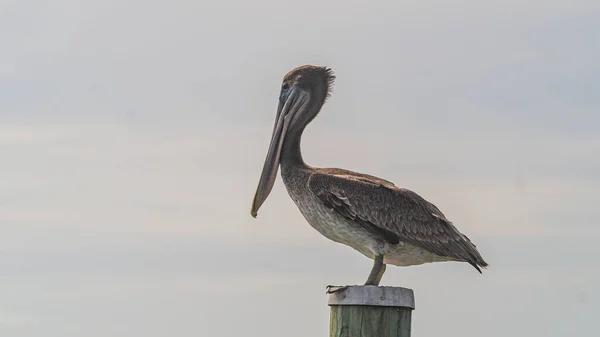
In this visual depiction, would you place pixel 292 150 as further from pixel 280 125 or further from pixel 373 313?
pixel 373 313

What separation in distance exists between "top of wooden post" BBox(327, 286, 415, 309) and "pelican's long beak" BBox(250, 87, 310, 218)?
353cm

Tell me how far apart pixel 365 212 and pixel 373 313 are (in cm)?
327

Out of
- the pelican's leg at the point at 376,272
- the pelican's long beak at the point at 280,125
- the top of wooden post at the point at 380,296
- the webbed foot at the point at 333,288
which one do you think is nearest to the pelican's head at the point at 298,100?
the pelican's long beak at the point at 280,125

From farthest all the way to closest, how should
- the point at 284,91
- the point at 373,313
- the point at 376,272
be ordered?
the point at 284,91 < the point at 376,272 < the point at 373,313

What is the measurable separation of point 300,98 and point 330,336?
4268 mm

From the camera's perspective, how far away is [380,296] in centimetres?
653

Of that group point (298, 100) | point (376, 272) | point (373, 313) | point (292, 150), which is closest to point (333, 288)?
point (373, 313)

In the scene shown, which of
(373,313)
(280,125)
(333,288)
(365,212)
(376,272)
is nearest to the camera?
(373,313)

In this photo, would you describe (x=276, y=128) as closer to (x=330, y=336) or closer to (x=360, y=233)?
(x=360, y=233)

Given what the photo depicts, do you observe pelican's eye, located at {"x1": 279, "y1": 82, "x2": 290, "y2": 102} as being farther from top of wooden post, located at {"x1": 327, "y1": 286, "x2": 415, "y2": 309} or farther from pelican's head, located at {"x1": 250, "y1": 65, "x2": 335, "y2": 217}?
top of wooden post, located at {"x1": 327, "y1": 286, "x2": 415, "y2": 309}

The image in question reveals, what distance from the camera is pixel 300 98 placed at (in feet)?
34.5

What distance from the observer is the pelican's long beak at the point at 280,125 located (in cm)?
1012

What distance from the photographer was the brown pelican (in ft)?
31.4

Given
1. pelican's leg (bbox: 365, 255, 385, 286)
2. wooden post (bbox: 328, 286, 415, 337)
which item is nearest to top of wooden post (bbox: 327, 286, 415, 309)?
wooden post (bbox: 328, 286, 415, 337)
